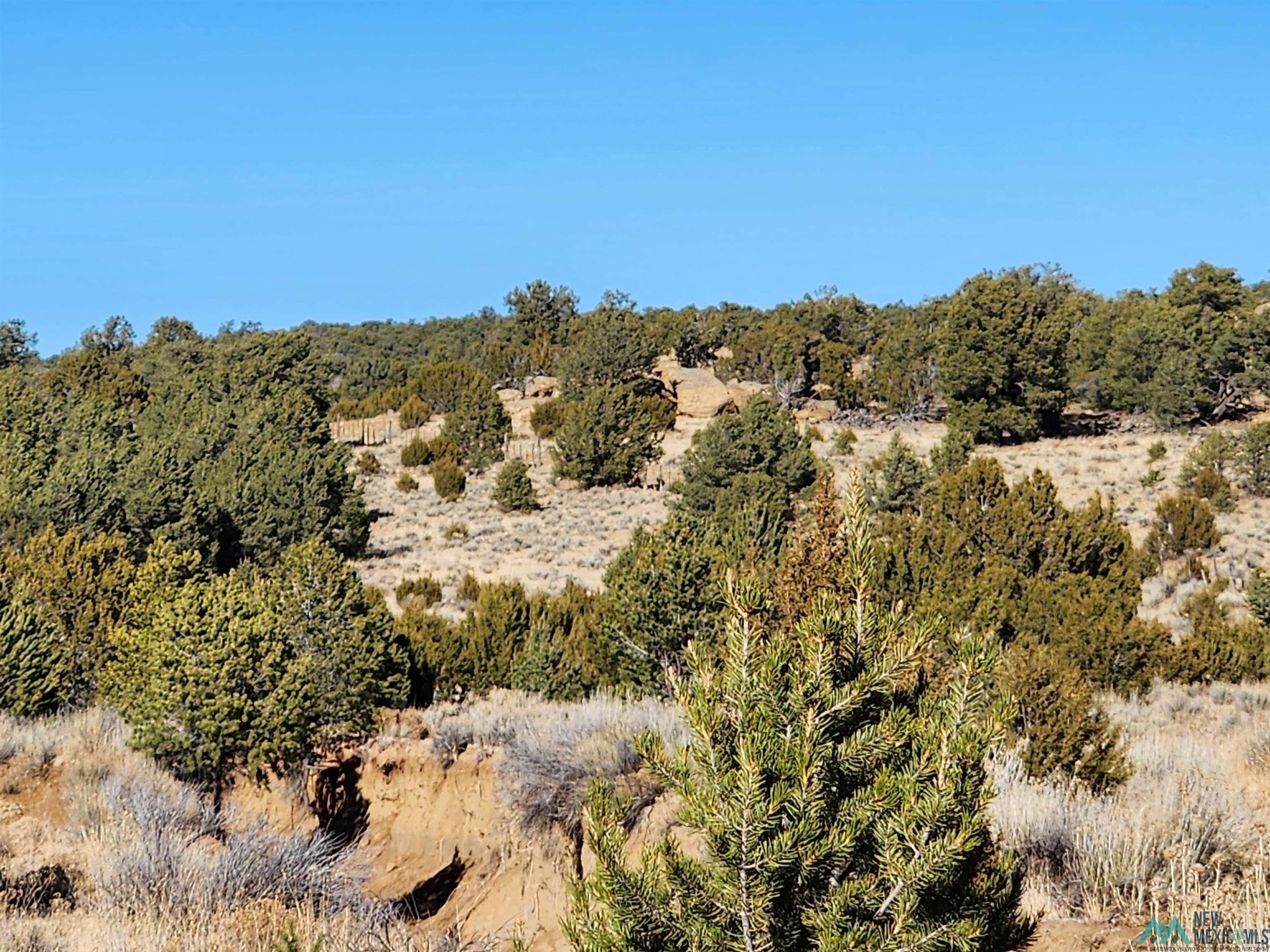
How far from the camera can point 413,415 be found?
52.6 meters

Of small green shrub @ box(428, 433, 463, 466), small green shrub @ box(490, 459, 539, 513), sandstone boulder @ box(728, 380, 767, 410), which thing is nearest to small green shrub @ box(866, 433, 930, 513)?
small green shrub @ box(490, 459, 539, 513)

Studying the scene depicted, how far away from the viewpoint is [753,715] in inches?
149

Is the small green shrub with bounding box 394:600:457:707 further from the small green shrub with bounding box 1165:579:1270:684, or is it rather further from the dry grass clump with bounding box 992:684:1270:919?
the small green shrub with bounding box 1165:579:1270:684

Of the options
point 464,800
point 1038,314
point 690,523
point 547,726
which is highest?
point 1038,314

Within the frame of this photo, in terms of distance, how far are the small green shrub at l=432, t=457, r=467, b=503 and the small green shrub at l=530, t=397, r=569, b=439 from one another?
24.7 feet

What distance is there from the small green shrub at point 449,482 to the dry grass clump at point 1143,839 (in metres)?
32.9

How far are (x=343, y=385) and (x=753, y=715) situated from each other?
64.6 metres

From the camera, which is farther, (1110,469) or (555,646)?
(1110,469)

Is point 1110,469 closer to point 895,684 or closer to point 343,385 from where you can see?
point 895,684

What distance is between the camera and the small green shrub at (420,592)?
24641mm

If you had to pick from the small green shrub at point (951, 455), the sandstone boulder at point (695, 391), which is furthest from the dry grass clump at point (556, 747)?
the sandstone boulder at point (695, 391)

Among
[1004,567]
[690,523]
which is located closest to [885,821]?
[1004,567]

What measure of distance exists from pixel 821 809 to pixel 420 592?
2215cm

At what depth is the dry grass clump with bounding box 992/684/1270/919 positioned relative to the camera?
5352 mm
